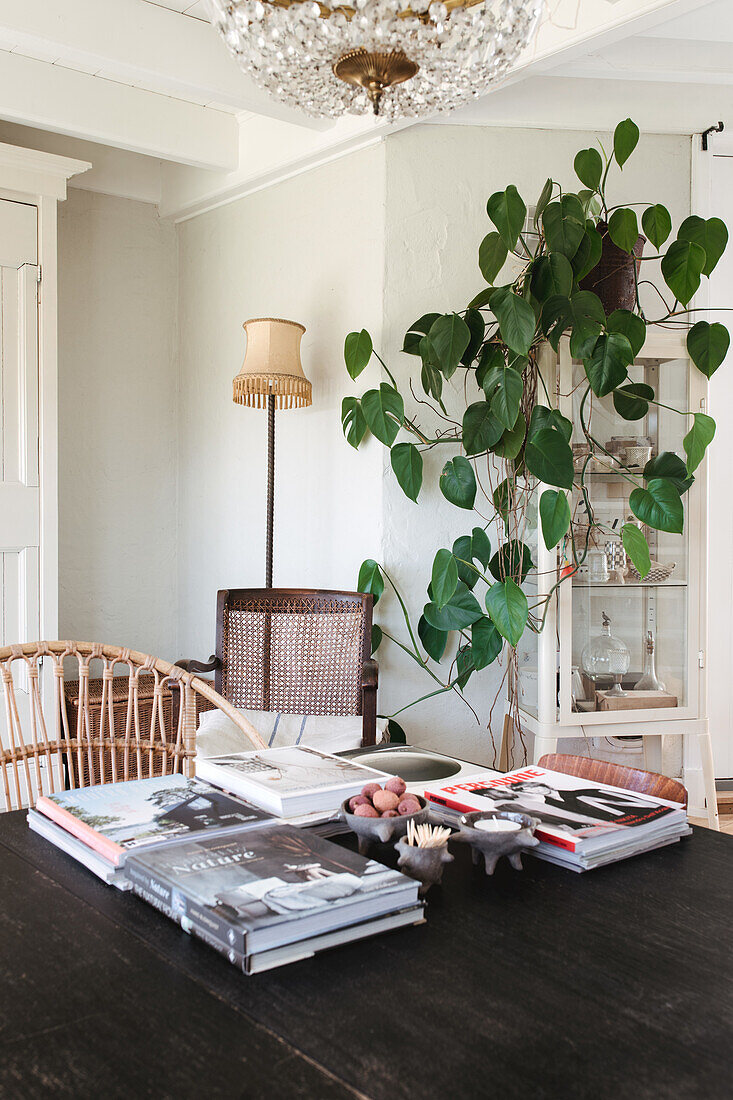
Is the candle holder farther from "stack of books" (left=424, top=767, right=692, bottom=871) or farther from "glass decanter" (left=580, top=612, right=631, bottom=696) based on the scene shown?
"glass decanter" (left=580, top=612, right=631, bottom=696)

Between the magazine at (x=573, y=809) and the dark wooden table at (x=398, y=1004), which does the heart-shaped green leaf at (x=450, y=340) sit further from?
the dark wooden table at (x=398, y=1004)

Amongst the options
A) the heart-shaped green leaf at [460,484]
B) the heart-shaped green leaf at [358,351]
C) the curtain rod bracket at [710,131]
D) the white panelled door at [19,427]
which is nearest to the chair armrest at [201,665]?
the white panelled door at [19,427]

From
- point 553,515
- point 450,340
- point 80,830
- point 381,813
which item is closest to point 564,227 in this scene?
point 450,340

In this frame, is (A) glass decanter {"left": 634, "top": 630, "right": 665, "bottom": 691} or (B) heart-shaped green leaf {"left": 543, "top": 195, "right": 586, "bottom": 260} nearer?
(B) heart-shaped green leaf {"left": 543, "top": 195, "right": 586, "bottom": 260}

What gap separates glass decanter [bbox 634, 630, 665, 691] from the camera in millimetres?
2957

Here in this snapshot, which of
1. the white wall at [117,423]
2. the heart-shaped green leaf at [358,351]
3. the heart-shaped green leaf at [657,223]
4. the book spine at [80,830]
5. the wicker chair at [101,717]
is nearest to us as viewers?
the book spine at [80,830]

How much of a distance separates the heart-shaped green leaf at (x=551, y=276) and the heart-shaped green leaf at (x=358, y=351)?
63cm

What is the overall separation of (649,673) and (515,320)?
1221 mm

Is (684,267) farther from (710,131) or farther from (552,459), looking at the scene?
(710,131)

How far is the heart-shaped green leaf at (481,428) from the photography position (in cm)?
273

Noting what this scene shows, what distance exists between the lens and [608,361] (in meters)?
2.62

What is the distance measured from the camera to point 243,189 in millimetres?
3750

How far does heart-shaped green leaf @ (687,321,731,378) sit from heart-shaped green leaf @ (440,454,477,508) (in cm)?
77

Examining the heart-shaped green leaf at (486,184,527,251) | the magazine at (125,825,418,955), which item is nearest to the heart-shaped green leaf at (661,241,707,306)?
the heart-shaped green leaf at (486,184,527,251)
